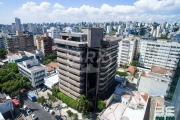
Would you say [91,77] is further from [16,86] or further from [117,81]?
[16,86]

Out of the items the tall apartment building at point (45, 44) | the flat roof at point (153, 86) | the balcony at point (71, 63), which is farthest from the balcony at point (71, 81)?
the tall apartment building at point (45, 44)

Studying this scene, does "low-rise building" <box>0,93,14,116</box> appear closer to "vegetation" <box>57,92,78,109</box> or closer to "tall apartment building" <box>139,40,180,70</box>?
"vegetation" <box>57,92,78,109</box>

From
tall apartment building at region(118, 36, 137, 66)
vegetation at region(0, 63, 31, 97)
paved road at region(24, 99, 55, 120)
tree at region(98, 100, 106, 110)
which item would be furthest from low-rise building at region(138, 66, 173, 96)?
vegetation at region(0, 63, 31, 97)

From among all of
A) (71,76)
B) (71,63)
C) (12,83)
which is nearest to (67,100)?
(71,76)

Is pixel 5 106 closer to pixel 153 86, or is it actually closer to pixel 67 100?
pixel 67 100

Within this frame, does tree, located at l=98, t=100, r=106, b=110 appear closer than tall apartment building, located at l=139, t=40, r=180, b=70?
Yes

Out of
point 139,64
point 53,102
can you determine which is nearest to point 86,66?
point 53,102

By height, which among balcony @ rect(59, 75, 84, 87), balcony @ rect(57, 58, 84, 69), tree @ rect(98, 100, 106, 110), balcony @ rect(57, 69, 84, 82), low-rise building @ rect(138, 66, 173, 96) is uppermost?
balcony @ rect(57, 58, 84, 69)
